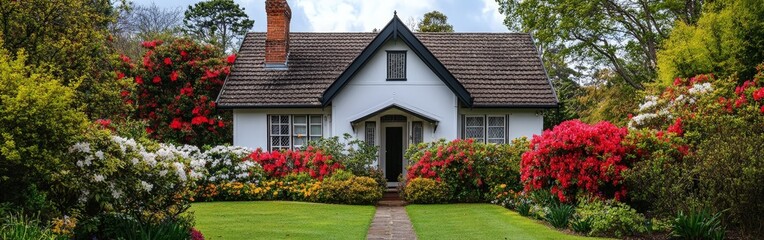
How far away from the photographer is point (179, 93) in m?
22.9

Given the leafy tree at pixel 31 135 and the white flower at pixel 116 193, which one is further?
the white flower at pixel 116 193

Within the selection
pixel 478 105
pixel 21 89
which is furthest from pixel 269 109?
pixel 21 89

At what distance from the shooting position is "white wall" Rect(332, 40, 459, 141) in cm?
2131

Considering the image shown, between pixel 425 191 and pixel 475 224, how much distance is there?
4.85 metres

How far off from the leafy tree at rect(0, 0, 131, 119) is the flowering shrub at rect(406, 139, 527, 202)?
8.66 m

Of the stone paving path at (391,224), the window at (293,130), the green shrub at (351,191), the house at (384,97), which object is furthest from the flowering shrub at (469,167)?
the window at (293,130)

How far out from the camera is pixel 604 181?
13.2 m

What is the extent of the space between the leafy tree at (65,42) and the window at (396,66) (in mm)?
9388

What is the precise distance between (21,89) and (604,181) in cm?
1050

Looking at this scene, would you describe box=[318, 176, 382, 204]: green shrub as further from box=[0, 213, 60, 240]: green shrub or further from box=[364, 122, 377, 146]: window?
box=[0, 213, 60, 240]: green shrub

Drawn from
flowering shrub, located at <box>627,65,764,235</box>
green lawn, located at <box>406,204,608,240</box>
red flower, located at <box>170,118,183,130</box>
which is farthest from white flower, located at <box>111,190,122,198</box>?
red flower, located at <box>170,118,183,130</box>

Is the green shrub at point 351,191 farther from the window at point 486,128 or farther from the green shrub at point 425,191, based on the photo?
the window at point 486,128

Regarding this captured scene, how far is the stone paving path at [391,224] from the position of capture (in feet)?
38.9

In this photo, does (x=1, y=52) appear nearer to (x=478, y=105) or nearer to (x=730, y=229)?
(x=730, y=229)
